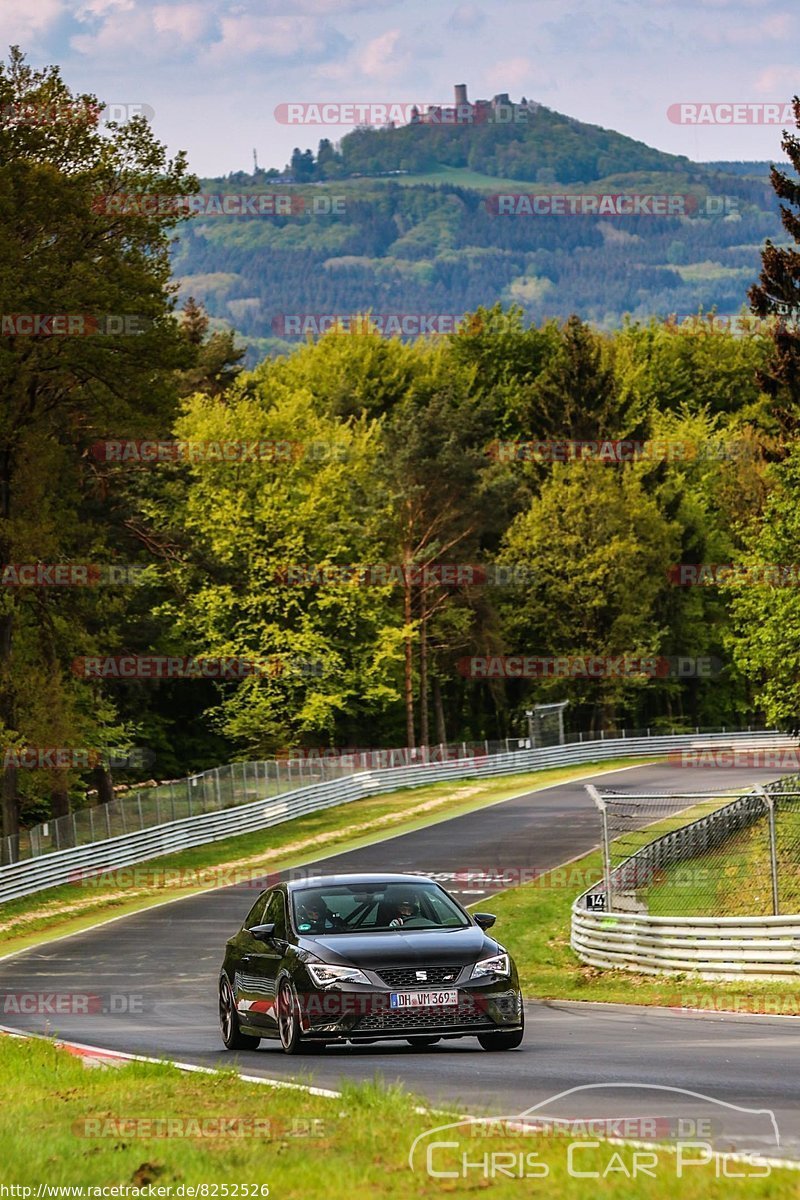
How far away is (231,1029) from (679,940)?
8508mm

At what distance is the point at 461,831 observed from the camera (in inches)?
1983

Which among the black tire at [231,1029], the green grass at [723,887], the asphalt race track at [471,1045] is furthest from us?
the green grass at [723,887]

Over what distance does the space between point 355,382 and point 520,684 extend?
18.7 meters

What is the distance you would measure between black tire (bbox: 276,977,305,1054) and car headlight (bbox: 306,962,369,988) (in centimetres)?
28

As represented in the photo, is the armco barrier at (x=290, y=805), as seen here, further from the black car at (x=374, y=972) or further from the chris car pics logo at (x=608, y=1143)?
the chris car pics logo at (x=608, y=1143)

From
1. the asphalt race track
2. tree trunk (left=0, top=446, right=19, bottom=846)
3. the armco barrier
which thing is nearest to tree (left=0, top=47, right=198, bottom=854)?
tree trunk (left=0, top=446, right=19, bottom=846)

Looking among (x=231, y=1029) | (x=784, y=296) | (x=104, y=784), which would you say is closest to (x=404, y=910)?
(x=231, y=1029)

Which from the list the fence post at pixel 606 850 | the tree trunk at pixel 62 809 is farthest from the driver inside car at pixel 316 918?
the tree trunk at pixel 62 809

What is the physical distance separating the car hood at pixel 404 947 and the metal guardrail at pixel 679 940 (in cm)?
647

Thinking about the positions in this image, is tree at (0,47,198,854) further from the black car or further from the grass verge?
the black car

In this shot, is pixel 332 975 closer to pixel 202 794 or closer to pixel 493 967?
pixel 493 967

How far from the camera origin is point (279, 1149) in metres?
8.62

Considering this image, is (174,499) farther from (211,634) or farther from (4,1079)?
(4,1079)

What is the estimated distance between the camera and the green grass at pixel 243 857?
Result: 39344 millimetres
